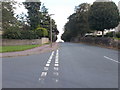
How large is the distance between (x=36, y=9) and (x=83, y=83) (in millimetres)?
65485

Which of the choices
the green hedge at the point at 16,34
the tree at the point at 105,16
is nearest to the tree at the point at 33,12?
the green hedge at the point at 16,34

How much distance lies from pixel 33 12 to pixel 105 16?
35.1m

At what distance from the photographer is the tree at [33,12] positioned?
68812 mm

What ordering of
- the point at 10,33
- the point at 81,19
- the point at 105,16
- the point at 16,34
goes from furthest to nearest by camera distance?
the point at 81,19 → the point at 16,34 → the point at 10,33 → the point at 105,16

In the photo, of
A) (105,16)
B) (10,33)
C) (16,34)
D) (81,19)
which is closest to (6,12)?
(10,33)

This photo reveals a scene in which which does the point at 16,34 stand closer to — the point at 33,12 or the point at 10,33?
the point at 10,33

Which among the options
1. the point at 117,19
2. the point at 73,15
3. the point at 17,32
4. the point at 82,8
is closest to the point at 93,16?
the point at 117,19

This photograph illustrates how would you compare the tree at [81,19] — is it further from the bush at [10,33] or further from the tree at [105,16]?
the bush at [10,33]

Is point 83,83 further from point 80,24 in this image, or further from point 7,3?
point 80,24

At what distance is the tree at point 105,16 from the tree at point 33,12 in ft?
96.7

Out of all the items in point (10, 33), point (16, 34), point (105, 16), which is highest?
point (105, 16)

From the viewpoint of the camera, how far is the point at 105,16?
40938 millimetres

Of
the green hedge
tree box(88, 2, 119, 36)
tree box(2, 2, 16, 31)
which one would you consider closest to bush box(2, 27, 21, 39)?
the green hedge

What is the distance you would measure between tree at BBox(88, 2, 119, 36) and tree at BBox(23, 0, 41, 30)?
96.7ft
